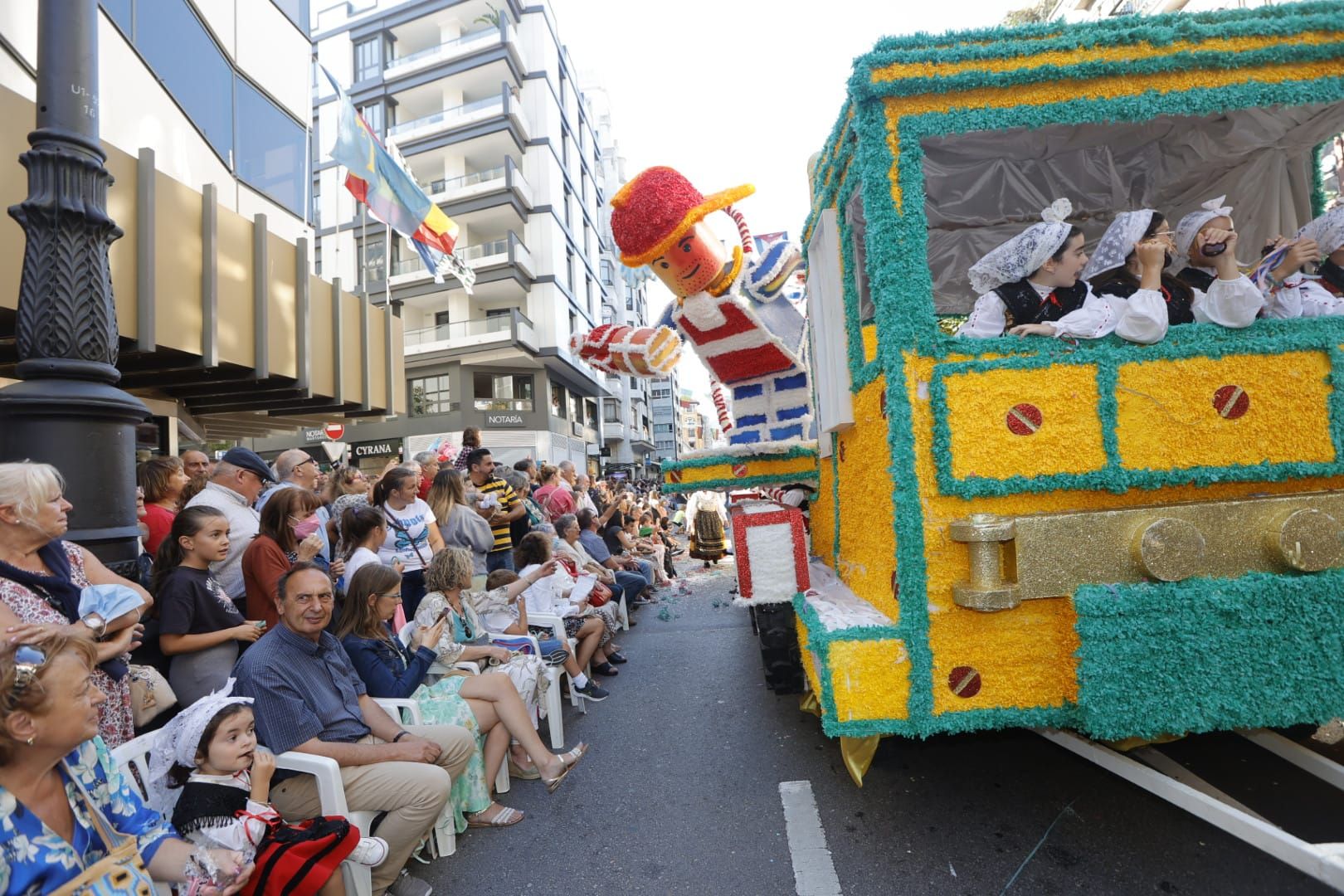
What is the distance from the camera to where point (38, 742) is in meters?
1.56

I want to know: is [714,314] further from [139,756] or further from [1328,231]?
[139,756]

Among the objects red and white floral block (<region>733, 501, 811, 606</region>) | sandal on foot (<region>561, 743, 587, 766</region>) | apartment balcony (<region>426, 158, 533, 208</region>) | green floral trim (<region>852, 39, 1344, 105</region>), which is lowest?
sandal on foot (<region>561, 743, 587, 766</region>)

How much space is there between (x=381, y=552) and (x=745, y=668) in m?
2.84

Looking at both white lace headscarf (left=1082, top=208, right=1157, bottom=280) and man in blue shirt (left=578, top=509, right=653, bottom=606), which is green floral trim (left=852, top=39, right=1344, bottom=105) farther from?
man in blue shirt (left=578, top=509, right=653, bottom=606)

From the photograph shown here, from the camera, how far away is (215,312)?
23.5 feet

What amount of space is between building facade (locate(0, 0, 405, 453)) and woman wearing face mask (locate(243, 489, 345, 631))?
1855mm

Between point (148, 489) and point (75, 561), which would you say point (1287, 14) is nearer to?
point (75, 561)

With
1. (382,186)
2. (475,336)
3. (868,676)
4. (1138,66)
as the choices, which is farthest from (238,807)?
(475,336)

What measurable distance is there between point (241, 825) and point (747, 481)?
2.77m

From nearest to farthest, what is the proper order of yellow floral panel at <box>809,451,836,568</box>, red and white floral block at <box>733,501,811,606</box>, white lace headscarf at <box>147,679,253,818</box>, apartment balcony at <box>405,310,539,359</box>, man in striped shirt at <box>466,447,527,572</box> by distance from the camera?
1. white lace headscarf at <box>147,679,253,818</box>
2. red and white floral block at <box>733,501,811,606</box>
3. yellow floral panel at <box>809,451,836,568</box>
4. man in striped shirt at <box>466,447,527,572</box>
5. apartment balcony at <box>405,310,539,359</box>

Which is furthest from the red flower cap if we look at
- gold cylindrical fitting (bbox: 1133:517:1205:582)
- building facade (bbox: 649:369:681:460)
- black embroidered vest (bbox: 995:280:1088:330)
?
building facade (bbox: 649:369:681:460)

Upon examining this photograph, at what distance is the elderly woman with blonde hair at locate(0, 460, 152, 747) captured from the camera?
79.6 inches

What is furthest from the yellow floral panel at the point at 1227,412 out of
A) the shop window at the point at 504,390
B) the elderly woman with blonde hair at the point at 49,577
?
the shop window at the point at 504,390

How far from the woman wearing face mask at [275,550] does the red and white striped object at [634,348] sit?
1900mm
